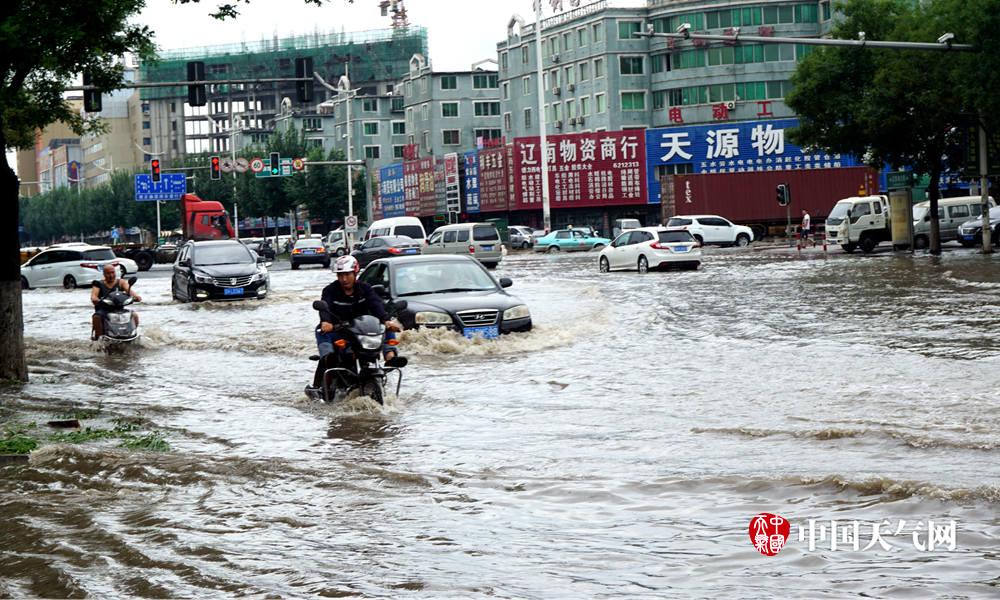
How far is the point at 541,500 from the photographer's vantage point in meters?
8.24

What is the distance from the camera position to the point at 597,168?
79750mm

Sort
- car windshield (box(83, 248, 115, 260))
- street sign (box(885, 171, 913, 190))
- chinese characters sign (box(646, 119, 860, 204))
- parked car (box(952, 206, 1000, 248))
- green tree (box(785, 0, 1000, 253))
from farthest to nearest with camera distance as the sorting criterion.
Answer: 1. chinese characters sign (box(646, 119, 860, 204))
2. car windshield (box(83, 248, 115, 260))
3. street sign (box(885, 171, 913, 190))
4. parked car (box(952, 206, 1000, 248))
5. green tree (box(785, 0, 1000, 253))

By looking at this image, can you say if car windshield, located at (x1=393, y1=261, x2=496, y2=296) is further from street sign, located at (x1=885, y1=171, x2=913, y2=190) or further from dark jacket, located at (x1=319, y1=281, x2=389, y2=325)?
street sign, located at (x1=885, y1=171, x2=913, y2=190)

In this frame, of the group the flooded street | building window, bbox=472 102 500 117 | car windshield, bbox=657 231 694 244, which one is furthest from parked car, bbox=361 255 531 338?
building window, bbox=472 102 500 117

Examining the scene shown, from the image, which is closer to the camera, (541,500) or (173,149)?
(541,500)

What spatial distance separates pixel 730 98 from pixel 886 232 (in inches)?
1625

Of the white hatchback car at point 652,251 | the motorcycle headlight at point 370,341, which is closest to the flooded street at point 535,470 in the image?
the motorcycle headlight at point 370,341

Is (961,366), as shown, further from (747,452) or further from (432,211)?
(432,211)

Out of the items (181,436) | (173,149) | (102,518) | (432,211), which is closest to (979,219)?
(181,436)

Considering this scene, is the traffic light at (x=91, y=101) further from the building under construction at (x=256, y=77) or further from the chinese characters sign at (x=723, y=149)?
the building under construction at (x=256, y=77)

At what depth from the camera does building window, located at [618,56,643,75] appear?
89375 millimetres

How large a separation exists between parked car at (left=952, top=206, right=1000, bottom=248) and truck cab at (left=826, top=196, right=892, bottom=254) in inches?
132

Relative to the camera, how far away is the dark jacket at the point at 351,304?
39.3ft

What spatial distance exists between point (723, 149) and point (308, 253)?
97.2ft
